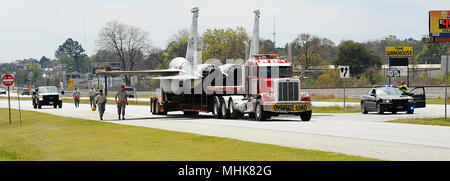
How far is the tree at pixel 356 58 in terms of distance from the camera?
349ft

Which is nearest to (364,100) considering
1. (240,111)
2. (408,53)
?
(240,111)

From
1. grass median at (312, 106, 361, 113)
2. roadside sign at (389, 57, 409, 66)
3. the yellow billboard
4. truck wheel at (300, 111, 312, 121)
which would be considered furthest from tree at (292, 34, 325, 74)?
truck wheel at (300, 111, 312, 121)

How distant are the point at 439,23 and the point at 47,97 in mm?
35161

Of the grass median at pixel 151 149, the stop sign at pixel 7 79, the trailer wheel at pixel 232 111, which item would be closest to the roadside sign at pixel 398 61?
the trailer wheel at pixel 232 111

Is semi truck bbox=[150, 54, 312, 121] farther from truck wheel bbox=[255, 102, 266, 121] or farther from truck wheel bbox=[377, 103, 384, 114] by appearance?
truck wheel bbox=[377, 103, 384, 114]

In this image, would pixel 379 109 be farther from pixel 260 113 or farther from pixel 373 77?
pixel 373 77

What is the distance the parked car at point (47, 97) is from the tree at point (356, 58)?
2326 inches

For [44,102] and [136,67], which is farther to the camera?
[136,67]

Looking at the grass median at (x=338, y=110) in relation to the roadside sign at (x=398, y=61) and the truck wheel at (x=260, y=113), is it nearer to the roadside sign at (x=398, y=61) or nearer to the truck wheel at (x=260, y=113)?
the truck wheel at (x=260, y=113)

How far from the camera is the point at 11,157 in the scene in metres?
16.4

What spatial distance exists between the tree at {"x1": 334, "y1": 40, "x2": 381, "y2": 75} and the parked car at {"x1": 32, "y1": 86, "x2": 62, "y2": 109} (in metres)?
59.1
